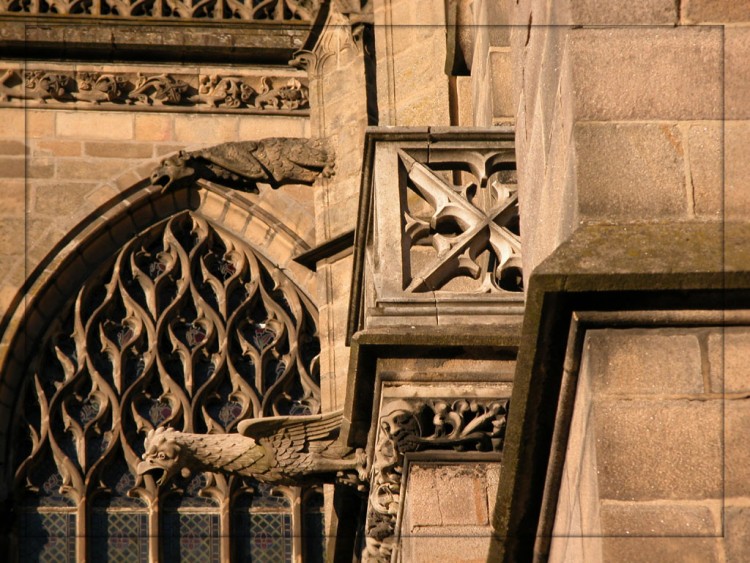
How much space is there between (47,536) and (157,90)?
121 inches

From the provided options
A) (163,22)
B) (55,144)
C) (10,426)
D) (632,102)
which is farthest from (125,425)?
(632,102)

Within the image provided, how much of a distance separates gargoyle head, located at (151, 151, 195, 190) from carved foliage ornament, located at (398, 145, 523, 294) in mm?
5651

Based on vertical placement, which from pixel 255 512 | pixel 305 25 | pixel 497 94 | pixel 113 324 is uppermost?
pixel 305 25

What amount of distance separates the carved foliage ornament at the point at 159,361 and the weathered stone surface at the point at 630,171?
8.54 meters

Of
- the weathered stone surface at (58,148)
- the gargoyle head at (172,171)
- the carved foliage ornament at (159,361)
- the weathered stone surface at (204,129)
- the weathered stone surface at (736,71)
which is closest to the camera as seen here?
the weathered stone surface at (736,71)

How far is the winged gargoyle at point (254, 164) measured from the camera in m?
12.8

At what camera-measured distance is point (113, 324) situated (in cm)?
1321

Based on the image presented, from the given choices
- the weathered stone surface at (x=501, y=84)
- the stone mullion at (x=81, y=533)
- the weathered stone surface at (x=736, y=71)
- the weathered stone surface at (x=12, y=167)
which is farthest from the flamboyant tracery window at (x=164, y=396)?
the weathered stone surface at (x=736, y=71)

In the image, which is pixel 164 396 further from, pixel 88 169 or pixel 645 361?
pixel 645 361

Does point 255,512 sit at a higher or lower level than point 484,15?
lower

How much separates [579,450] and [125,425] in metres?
8.84

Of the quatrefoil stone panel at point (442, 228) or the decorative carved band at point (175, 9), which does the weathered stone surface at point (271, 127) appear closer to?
the decorative carved band at point (175, 9)

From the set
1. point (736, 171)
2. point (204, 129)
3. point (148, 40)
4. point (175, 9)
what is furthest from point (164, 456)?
point (175, 9)

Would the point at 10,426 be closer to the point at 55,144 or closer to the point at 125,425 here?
the point at 125,425
